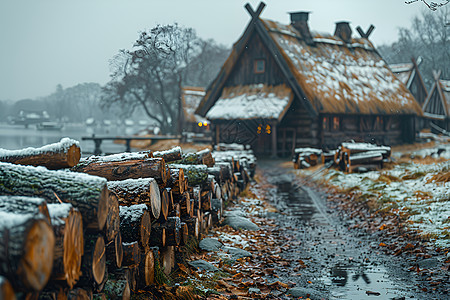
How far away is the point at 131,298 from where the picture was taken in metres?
4.03

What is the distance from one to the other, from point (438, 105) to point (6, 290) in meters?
44.3

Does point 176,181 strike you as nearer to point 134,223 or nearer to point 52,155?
point 134,223

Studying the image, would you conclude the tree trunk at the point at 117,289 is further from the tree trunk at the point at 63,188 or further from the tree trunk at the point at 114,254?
the tree trunk at the point at 63,188

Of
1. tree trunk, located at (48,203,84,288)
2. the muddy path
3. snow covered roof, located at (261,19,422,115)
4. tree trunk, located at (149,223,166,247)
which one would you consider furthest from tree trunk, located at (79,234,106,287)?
snow covered roof, located at (261,19,422,115)

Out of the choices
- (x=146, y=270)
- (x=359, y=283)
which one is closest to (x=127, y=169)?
(x=146, y=270)

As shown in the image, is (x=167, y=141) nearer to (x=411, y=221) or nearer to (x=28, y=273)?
(x=411, y=221)

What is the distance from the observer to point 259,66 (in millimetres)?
24703

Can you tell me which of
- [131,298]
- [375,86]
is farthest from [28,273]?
[375,86]

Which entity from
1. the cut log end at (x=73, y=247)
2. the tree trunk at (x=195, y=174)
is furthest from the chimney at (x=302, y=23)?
the cut log end at (x=73, y=247)

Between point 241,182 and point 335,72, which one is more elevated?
point 335,72

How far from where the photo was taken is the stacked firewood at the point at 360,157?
15.2 m

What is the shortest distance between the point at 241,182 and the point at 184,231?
669 centimetres

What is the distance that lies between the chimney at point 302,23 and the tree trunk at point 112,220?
971 inches

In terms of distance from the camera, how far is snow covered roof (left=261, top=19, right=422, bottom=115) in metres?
22.7
